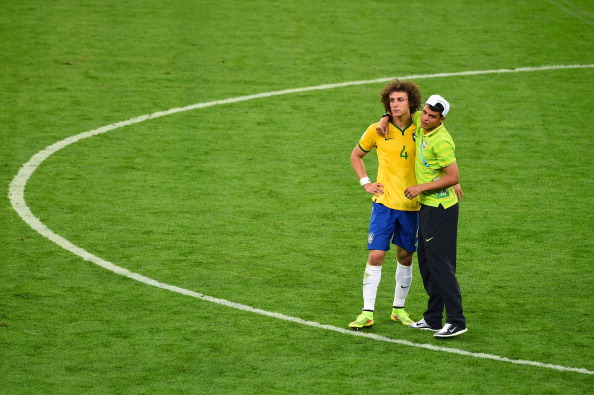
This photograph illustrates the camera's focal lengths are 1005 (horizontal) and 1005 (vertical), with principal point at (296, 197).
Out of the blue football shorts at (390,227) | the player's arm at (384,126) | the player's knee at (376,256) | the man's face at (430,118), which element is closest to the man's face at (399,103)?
the player's arm at (384,126)

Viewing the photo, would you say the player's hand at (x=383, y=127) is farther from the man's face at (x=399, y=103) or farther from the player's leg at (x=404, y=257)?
the player's leg at (x=404, y=257)

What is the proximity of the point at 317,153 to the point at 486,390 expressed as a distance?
292 inches

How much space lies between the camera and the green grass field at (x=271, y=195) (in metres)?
8.01

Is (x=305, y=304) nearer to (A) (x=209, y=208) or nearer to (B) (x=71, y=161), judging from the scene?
(A) (x=209, y=208)

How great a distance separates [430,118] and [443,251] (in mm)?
1105

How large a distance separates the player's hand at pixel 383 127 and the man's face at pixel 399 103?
105 mm

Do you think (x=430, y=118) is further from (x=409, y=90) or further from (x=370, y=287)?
(x=370, y=287)

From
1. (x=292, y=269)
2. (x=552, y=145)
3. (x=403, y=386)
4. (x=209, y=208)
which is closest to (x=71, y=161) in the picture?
(x=209, y=208)

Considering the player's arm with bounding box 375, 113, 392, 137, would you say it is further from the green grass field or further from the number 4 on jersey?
the green grass field

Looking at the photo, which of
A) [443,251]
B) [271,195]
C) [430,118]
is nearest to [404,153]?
[430,118]

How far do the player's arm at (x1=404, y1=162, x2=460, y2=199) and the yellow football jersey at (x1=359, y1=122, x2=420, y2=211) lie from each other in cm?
24

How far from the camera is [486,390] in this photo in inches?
290

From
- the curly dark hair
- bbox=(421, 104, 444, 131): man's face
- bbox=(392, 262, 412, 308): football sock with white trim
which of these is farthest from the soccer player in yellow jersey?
bbox=(421, 104, 444, 131): man's face

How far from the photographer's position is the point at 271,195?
42.2 ft
